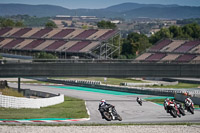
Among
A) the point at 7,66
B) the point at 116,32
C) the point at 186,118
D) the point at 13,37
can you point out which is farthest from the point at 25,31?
the point at 186,118

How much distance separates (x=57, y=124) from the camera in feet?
105

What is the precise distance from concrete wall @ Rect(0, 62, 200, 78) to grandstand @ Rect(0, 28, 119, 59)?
174ft

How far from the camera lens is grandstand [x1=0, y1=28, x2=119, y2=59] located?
122938 mm

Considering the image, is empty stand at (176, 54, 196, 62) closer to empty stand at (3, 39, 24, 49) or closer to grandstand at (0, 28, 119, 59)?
grandstand at (0, 28, 119, 59)

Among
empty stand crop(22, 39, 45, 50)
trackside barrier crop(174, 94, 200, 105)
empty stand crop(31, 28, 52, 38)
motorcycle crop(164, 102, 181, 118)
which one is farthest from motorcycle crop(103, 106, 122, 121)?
empty stand crop(31, 28, 52, 38)

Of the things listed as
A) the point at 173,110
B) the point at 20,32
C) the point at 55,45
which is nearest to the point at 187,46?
the point at 55,45

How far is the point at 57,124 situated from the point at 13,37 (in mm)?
119334

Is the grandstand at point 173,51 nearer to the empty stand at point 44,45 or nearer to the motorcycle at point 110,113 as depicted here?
the empty stand at point 44,45

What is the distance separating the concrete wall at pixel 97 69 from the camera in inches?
2472

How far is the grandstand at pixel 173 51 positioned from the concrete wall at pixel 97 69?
4218 cm

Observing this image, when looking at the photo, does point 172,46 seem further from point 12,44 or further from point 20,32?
point 20,32

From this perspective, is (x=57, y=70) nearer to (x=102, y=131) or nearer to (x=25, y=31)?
(x=102, y=131)

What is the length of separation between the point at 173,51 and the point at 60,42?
34.5m

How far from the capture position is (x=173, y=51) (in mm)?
113000
